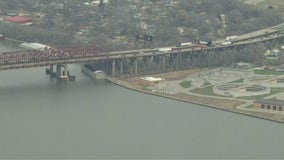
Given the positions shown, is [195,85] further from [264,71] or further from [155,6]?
[155,6]

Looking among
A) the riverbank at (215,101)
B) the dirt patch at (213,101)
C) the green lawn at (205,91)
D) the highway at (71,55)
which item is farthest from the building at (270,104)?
the highway at (71,55)

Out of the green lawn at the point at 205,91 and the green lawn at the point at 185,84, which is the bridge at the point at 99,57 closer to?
the green lawn at the point at 185,84

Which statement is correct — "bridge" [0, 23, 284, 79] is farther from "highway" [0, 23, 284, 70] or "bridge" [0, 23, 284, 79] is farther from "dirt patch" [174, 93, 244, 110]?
"dirt patch" [174, 93, 244, 110]

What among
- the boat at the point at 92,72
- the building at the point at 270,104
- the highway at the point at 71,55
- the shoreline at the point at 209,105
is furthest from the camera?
the boat at the point at 92,72

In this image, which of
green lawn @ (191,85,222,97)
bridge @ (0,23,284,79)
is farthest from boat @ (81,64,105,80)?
green lawn @ (191,85,222,97)

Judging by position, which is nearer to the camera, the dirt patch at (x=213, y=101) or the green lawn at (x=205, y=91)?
the dirt patch at (x=213, y=101)

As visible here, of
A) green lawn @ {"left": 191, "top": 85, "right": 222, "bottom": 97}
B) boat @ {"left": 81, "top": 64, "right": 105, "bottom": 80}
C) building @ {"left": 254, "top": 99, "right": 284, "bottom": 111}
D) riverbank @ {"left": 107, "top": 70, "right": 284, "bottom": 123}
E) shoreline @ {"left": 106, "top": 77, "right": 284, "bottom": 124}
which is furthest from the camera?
boat @ {"left": 81, "top": 64, "right": 105, "bottom": 80}
